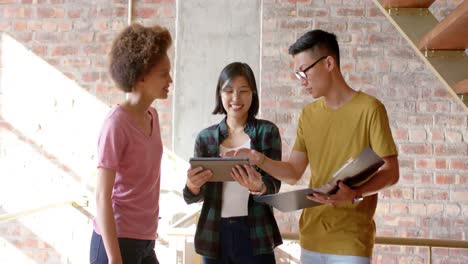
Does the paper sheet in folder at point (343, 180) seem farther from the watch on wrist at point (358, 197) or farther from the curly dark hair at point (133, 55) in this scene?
the curly dark hair at point (133, 55)

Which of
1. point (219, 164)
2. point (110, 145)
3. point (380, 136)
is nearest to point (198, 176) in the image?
point (219, 164)

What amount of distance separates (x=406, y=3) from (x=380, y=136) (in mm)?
594

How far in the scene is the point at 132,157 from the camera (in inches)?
78.0

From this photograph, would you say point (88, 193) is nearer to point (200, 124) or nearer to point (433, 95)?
point (200, 124)

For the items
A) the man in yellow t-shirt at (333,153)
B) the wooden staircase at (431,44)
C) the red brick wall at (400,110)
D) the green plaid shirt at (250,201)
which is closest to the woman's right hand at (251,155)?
the man in yellow t-shirt at (333,153)

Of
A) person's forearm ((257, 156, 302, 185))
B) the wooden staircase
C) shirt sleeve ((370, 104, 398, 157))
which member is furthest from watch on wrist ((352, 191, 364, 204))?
the wooden staircase

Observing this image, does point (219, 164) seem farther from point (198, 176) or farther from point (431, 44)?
point (431, 44)

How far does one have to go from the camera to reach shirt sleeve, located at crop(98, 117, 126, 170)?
75.3 inches

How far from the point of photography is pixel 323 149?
217 centimetres

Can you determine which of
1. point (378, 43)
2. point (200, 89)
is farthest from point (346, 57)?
point (200, 89)

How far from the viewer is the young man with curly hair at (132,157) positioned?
1907mm

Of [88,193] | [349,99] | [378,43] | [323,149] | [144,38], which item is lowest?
[88,193]

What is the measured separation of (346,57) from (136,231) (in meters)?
2.65

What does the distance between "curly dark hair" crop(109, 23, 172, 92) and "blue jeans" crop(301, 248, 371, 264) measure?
80cm
